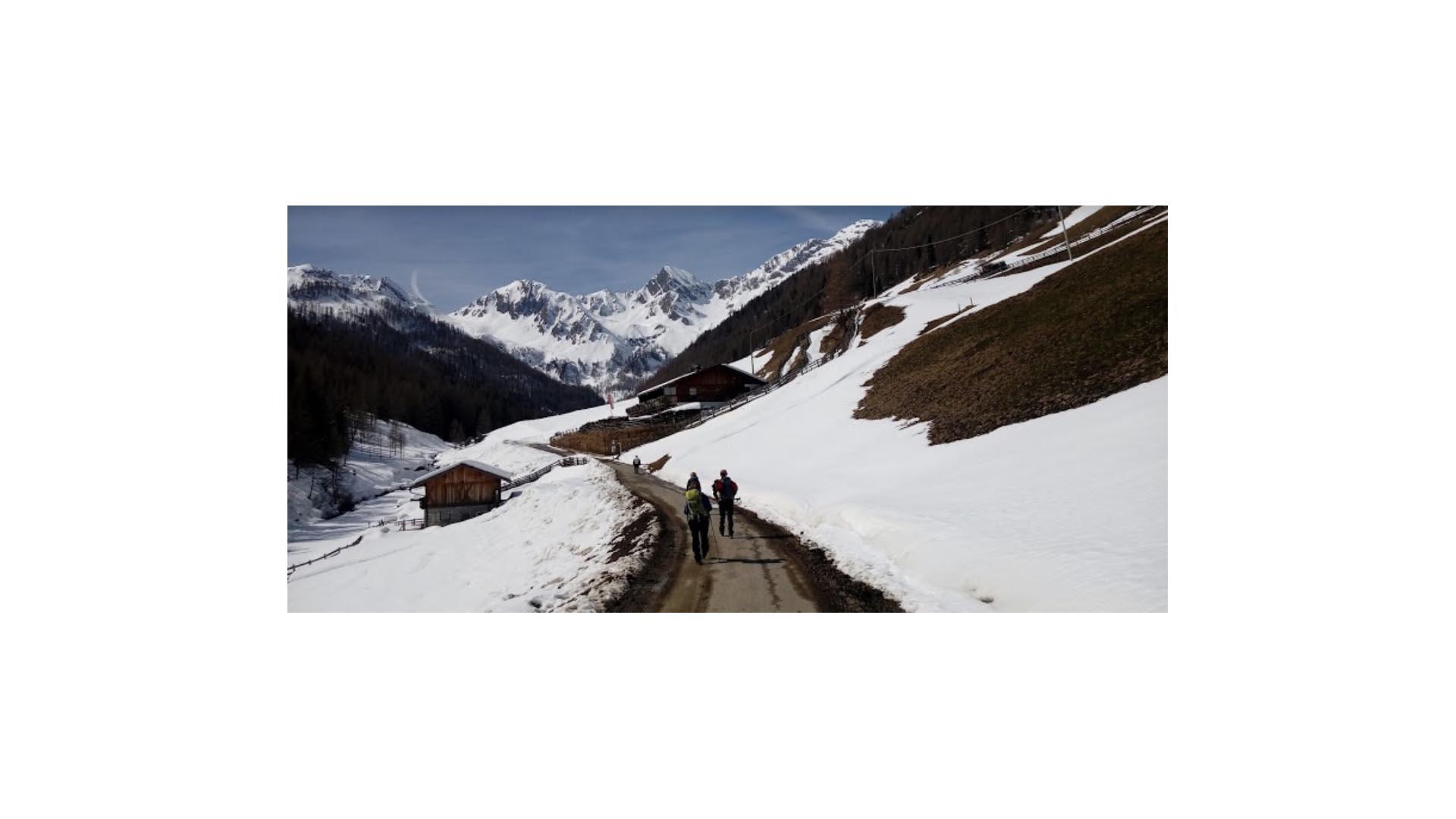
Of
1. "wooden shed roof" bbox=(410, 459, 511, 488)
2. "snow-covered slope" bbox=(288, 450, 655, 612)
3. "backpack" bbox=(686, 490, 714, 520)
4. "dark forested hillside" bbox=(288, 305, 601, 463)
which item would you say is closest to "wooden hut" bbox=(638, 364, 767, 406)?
"dark forested hillside" bbox=(288, 305, 601, 463)

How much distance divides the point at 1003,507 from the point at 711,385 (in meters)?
41.2

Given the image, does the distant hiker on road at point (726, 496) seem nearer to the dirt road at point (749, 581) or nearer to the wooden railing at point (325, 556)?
the dirt road at point (749, 581)

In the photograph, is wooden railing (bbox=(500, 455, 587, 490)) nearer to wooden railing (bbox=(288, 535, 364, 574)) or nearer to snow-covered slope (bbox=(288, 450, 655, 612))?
snow-covered slope (bbox=(288, 450, 655, 612))

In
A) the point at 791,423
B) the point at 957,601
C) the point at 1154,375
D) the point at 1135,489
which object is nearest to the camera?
the point at 957,601

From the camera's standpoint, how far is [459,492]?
20719mm

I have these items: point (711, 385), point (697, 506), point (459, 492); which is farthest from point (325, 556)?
point (711, 385)

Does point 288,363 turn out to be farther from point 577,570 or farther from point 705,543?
point 705,543

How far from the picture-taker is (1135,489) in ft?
34.3

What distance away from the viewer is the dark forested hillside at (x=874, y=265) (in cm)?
4475

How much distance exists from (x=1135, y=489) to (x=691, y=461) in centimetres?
2165

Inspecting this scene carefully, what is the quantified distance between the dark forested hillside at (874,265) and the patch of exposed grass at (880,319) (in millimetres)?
7091

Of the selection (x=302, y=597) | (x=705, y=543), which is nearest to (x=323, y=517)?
(x=302, y=597)

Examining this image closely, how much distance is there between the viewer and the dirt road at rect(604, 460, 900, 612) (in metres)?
9.32

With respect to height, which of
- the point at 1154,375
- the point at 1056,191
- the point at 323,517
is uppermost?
the point at 1056,191
